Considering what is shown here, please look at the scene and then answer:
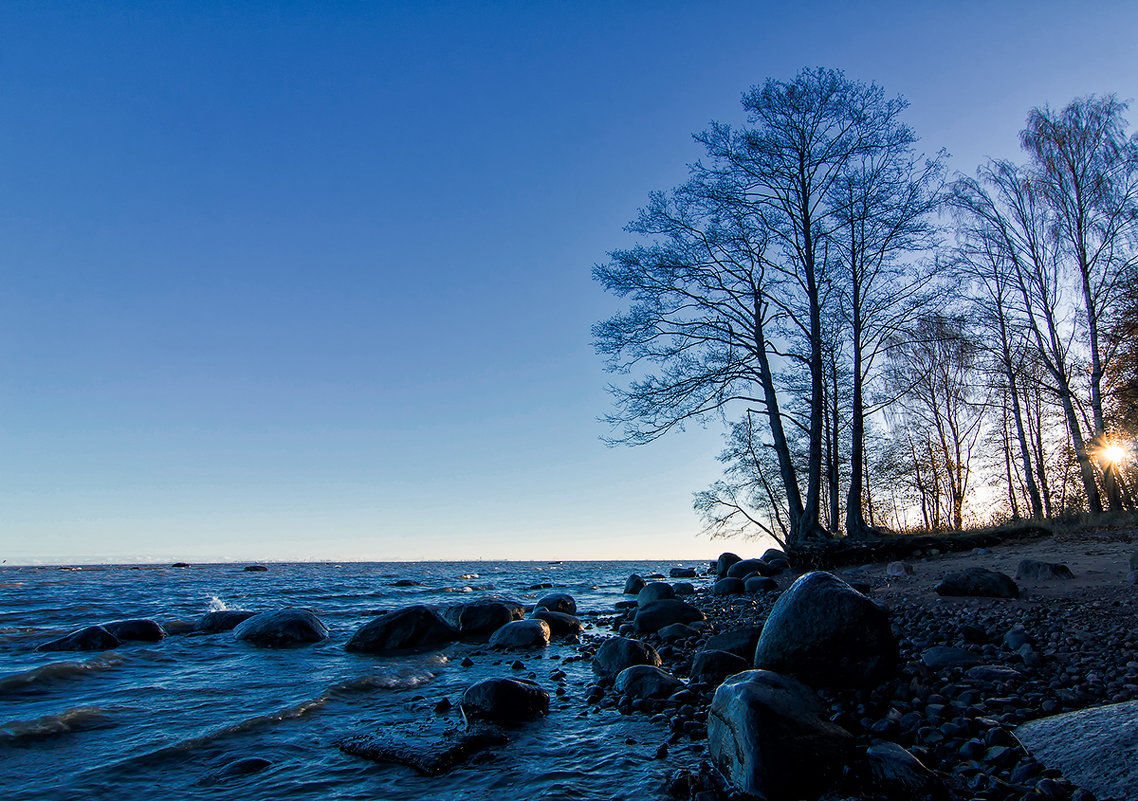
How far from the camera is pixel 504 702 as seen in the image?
5.07 metres

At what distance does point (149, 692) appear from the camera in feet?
21.5

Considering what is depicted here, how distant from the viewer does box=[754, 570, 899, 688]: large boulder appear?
4.72 m

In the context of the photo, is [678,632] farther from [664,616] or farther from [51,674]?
[51,674]

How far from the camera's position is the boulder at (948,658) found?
15.8ft

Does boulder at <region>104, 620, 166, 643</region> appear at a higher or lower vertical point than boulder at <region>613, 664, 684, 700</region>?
lower

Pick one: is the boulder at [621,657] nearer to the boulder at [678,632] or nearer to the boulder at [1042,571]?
the boulder at [678,632]

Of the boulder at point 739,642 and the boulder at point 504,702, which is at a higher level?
the boulder at point 739,642

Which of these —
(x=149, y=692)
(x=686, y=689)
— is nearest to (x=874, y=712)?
(x=686, y=689)

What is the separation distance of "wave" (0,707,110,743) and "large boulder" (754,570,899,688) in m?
6.24

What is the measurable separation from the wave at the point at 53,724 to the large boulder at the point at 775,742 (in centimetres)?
567

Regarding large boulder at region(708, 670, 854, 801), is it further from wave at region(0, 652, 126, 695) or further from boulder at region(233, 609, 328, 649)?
boulder at region(233, 609, 328, 649)

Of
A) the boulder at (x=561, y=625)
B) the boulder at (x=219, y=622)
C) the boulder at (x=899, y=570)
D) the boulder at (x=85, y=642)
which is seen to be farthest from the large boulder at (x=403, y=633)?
the boulder at (x=899, y=570)

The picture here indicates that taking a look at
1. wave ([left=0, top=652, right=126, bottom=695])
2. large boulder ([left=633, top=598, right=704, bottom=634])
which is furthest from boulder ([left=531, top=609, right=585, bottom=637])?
wave ([left=0, top=652, right=126, bottom=695])

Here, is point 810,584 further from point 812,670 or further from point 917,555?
point 917,555
